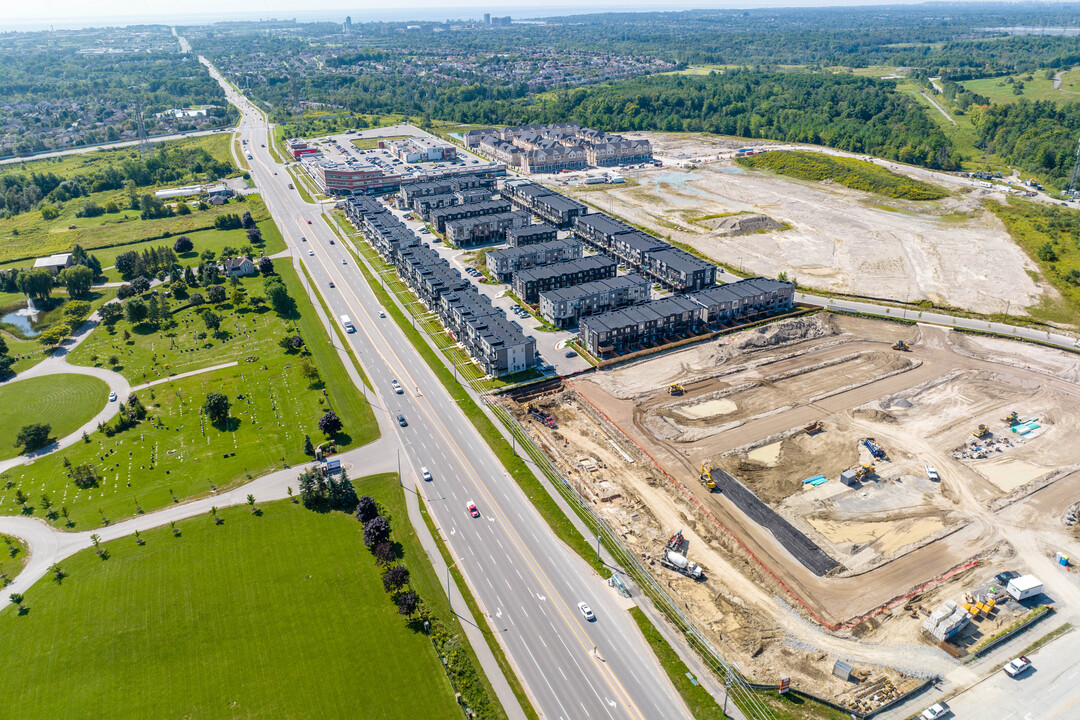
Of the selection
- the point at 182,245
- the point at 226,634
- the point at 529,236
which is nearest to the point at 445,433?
the point at 226,634

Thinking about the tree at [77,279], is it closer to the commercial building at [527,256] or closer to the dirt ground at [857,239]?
the commercial building at [527,256]

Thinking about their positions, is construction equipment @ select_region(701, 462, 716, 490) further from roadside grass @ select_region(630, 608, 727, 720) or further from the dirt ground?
the dirt ground

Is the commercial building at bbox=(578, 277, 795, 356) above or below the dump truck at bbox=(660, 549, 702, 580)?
above

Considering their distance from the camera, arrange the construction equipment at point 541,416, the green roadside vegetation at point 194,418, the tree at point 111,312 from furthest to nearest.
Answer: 1. the tree at point 111,312
2. the construction equipment at point 541,416
3. the green roadside vegetation at point 194,418

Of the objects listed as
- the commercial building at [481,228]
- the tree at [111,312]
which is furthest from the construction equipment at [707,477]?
the tree at [111,312]

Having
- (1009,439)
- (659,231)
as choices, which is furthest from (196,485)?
(659,231)

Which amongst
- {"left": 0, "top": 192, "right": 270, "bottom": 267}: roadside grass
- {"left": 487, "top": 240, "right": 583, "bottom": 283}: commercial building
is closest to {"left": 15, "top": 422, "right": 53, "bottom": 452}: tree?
{"left": 0, "top": 192, "right": 270, "bottom": 267}: roadside grass

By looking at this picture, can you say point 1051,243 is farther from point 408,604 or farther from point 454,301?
point 408,604
